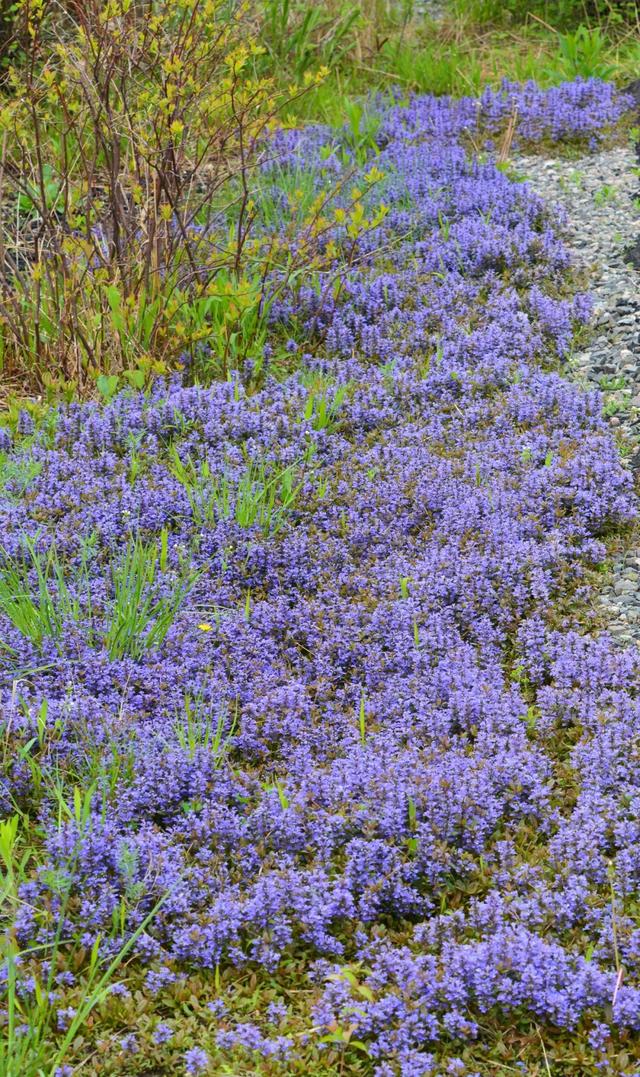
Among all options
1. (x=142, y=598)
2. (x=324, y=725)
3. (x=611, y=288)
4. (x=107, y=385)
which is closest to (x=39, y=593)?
(x=142, y=598)

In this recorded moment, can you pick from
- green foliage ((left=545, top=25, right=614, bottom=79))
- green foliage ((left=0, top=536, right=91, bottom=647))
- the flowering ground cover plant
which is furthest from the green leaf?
green foliage ((left=545, top=25, right=614, bottom=79))

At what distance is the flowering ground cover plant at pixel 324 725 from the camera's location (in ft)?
8.53

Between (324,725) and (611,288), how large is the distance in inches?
138

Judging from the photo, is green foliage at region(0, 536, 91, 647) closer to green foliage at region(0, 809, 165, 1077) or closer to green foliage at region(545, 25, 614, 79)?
green foliage at region(0, 809, 165, 1077)

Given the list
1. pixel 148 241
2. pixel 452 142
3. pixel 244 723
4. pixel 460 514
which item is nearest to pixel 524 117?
pixel 452 142

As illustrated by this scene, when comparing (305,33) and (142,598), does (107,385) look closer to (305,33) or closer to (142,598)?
(142,598)

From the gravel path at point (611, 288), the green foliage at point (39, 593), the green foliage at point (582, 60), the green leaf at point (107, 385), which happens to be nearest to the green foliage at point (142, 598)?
the green foliage at point (39, 593)

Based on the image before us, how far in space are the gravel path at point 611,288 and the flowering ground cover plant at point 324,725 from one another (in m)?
0.15

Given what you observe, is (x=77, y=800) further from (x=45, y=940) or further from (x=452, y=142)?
(x=452, y=142)

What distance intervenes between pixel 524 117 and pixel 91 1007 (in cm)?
713

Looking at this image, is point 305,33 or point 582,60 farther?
point 305,33

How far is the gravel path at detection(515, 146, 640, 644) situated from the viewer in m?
3.99

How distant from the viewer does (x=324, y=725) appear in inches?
132

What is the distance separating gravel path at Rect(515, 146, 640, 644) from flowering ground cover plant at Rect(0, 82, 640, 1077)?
149 millimetres
